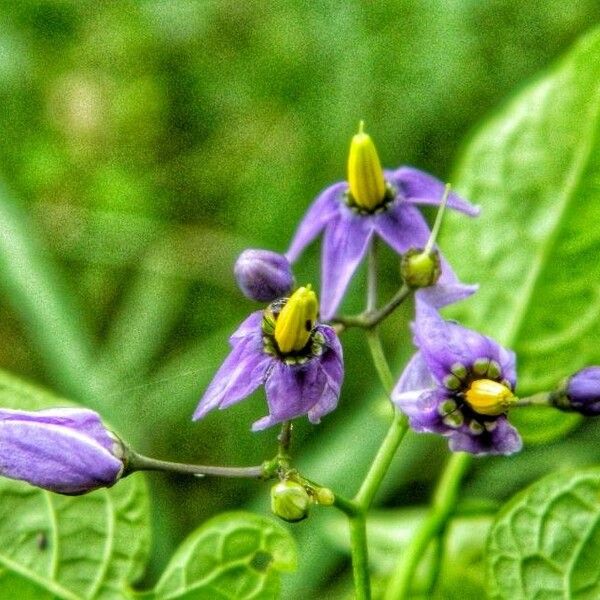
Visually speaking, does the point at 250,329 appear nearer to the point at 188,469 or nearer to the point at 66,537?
the point at 188,469

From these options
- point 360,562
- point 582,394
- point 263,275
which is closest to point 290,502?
point 360,562

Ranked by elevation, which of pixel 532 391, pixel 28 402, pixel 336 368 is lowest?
pixel 532 391

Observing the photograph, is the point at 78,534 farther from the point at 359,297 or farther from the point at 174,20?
the point at 174,20

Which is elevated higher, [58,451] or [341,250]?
[341,250]

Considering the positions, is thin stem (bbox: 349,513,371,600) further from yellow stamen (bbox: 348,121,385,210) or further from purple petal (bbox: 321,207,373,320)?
yellow stamen (bbox: 348,121,385,210)

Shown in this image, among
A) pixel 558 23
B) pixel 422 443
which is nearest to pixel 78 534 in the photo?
pixel 422 443

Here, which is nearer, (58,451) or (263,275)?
(58,451)

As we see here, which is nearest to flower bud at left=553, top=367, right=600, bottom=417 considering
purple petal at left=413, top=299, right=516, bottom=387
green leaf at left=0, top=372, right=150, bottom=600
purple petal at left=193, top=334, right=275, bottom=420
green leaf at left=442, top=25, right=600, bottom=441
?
purple petal at left=413, top=299, right=516, bottom=387
